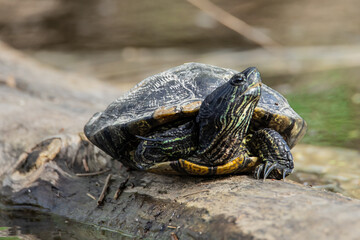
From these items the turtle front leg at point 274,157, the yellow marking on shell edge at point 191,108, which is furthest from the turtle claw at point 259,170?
the yellow marking on shell edge at point 191,108

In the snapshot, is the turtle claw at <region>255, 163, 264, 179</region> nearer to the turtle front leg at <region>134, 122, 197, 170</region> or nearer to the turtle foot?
Answer: the turtle foot

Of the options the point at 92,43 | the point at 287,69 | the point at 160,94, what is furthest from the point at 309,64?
the point at 160,94

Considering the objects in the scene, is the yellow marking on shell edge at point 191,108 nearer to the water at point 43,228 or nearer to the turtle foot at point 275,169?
the turtle foot at point 275,169

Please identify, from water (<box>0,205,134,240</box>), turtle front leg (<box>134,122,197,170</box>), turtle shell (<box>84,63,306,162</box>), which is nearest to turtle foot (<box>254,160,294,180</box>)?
turtle shell (<box>84,63,306,162</box>)

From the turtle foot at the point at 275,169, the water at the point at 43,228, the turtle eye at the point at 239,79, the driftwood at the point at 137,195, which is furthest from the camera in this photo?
the water at the point at 43,228

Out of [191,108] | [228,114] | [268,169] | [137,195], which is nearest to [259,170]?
[268,169]

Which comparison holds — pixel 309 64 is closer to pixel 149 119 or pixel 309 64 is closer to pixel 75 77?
pixel 75 77
